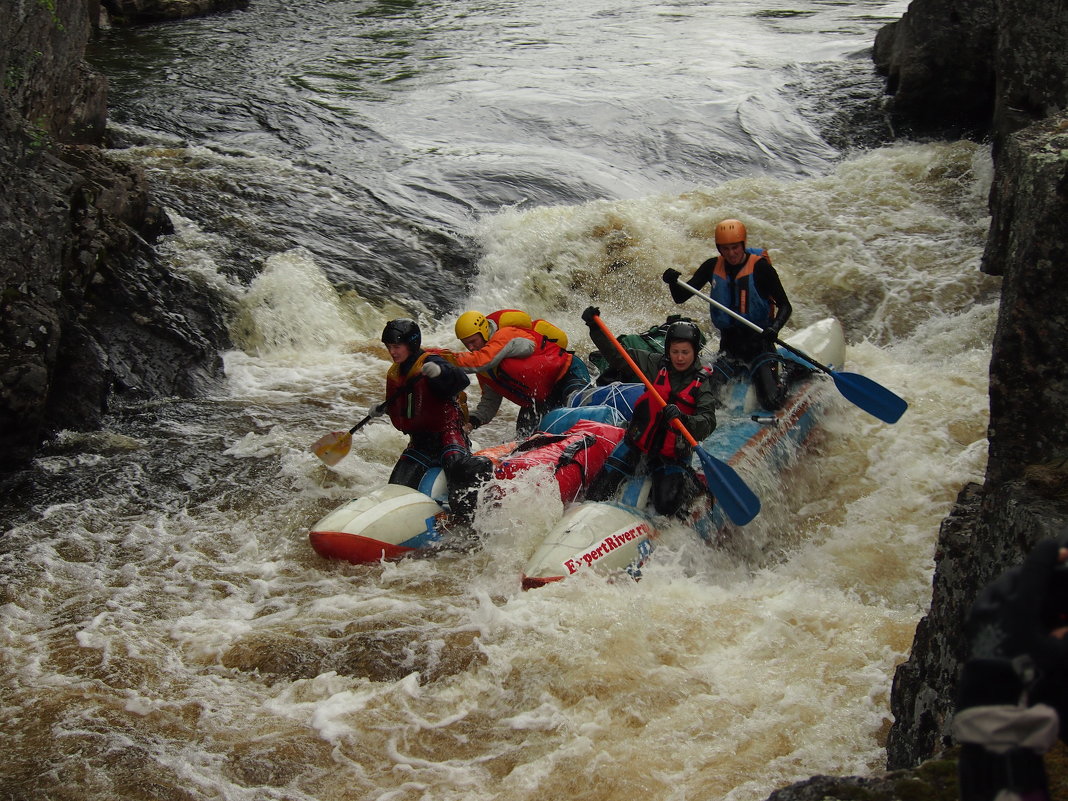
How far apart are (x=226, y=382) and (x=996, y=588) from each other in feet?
24.4

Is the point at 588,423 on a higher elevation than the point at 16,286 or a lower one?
lower

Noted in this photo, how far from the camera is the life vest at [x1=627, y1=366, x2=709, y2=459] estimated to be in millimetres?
5773

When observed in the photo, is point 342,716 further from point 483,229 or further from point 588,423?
point 483,229

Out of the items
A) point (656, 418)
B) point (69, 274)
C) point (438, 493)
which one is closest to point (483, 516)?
point (438, 493)

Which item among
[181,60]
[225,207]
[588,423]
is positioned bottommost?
[588,423]

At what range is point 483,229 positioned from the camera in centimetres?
1152

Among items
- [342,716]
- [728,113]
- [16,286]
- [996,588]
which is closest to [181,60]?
[728,113]

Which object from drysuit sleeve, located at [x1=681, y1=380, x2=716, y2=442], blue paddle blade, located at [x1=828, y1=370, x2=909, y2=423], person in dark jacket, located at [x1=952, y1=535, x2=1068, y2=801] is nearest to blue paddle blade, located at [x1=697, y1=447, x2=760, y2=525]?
drysuit sleeve, located at [x1=681, y1=380, x2=716, y2=442]

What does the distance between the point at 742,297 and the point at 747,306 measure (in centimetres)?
7

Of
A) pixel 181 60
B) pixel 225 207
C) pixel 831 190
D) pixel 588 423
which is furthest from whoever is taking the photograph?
pixel 181 60

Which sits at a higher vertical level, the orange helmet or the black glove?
the orange helmet

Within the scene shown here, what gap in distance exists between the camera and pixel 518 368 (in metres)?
6.77

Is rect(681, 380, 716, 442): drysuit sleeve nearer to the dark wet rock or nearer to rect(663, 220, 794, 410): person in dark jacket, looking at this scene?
rect(663, 220, 794, 410): person in dark jacket

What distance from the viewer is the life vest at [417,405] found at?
6.08 metres
